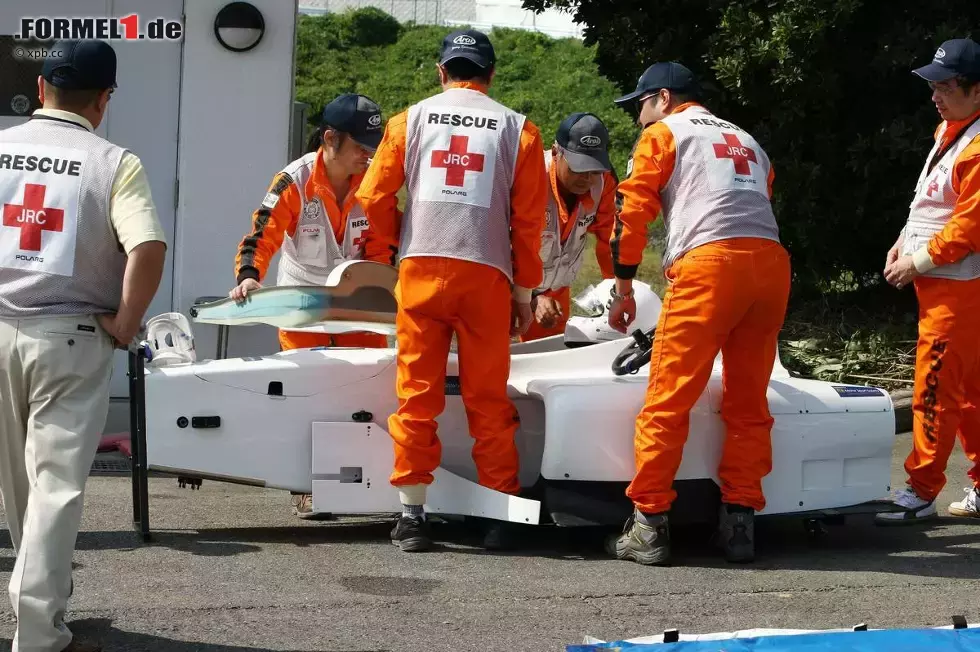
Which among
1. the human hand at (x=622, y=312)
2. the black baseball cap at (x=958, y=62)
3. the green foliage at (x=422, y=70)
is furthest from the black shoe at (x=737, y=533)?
the green foliage at (x=422, y=70)

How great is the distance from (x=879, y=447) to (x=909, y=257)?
86 centimetres

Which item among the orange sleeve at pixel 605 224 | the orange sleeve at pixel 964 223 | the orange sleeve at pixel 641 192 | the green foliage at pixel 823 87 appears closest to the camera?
the orange sleeve at pixel 641 192

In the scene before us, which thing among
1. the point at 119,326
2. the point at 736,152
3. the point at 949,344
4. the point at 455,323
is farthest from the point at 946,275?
the point at 119,326

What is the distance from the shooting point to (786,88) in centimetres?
902

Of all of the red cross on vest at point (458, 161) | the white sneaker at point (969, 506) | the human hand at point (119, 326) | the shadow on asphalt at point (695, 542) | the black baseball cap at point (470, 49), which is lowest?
the shadow on asphalt at point (695, 542)

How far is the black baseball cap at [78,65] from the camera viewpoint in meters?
3.94

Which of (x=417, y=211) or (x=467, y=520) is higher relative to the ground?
(x=417, y=211)

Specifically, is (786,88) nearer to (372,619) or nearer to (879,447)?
(879,447)

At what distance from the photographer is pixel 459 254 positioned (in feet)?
17.2

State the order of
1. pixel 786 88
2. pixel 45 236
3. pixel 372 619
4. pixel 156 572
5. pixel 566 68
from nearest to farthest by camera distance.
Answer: pixel 45 236 < pixel 372 619 < pixel 156 572 < pixel 786 88 < pixel 566 68

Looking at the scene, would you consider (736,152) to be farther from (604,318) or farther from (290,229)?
(290,229)

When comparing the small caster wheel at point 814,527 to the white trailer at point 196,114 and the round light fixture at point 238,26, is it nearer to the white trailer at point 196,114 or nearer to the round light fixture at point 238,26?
the white trailer at point 196,114

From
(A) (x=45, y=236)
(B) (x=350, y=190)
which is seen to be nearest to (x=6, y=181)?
(A) (x=45, y=236)

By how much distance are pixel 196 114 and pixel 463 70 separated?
3282mm
